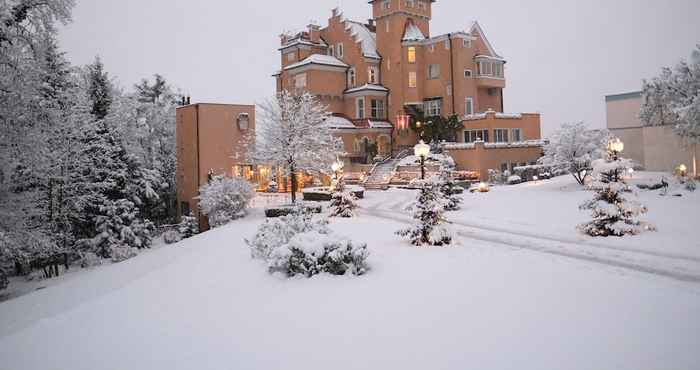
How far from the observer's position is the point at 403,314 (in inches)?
347

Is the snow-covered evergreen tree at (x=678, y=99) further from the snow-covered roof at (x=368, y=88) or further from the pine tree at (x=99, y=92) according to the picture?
the pine tree at (x=99, y=92)

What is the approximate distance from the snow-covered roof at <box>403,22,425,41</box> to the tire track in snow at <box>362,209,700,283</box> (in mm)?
34181

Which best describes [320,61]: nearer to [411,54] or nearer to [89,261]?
[411,54]

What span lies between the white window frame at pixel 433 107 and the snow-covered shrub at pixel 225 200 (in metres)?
26.2


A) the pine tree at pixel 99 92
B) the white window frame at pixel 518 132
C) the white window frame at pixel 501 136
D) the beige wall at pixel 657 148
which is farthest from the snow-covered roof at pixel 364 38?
the pine tree at pixel 99 92

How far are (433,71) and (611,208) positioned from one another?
34.9 metres

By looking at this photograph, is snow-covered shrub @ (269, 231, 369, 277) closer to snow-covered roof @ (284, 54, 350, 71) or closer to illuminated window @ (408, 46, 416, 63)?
snow-covered roof @ (284, 54, 350, 71)

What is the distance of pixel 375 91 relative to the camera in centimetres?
4875

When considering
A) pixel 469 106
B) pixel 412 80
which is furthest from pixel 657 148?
pixel 412 80

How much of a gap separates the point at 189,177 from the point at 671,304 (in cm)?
3109

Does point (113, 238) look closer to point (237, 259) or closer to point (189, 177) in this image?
point (189, 177)

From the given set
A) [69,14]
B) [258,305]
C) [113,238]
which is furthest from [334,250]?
[113,238]

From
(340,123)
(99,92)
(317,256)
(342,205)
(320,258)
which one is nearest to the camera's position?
(317,256)

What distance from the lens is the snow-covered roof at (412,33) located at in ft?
160
